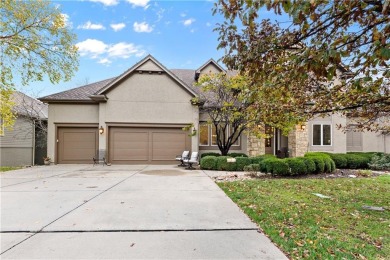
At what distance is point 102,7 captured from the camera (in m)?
12.5

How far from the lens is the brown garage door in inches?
631

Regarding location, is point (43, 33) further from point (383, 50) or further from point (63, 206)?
point (383, 50)

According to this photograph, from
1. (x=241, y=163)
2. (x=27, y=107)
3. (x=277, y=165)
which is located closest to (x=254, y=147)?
(x=241, y=163)

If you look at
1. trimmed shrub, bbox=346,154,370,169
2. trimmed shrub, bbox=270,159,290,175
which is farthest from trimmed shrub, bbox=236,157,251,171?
trimmed shrub, bbox=346,154,370,169

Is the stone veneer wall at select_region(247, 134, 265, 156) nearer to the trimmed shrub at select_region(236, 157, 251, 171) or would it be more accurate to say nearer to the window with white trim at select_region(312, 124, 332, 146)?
the trimmed shrub at select_region(236, 157, 251, 171)

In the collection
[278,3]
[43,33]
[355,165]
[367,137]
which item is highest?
[43,33]

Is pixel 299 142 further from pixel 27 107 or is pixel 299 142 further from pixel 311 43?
pixel 27 107

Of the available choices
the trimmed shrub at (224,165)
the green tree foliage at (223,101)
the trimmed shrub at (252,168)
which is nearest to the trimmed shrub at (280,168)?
the trimmed shrub at (252,168)

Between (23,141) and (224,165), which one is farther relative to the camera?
(23,141)

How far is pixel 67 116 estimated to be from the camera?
52.1ft

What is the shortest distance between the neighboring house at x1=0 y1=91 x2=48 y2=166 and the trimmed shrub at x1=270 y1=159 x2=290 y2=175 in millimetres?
17444

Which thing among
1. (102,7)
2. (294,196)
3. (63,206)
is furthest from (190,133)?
(63,206)

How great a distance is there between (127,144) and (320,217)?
13032mm

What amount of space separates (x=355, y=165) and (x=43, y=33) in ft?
65.6
